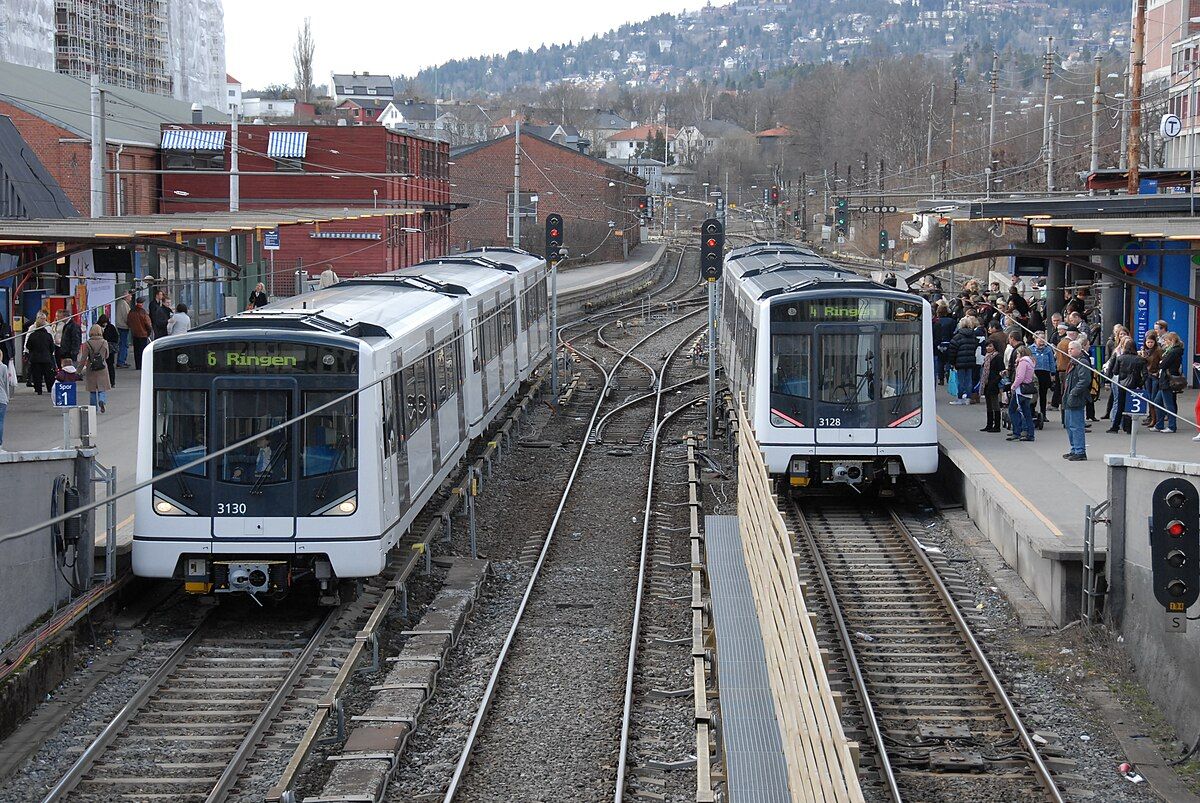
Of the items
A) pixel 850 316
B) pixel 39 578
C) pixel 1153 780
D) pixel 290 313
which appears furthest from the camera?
pixel 850 316

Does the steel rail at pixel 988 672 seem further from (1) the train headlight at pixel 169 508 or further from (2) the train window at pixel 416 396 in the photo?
(1) the train headlight at pixel 169 508

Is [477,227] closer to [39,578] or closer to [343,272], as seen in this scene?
[343,272]

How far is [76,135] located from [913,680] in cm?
3547

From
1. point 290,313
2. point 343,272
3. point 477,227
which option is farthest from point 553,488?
point 477,227

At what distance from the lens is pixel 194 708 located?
1093 centimetres

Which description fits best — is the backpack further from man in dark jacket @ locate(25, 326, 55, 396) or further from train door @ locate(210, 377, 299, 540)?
train door @ locate(210, 377, 299, 540)

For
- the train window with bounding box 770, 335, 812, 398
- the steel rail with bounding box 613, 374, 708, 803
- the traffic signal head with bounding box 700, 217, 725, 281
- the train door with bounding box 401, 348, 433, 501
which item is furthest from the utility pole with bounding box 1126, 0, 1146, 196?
the train door with bounding box 401, 348, 433, 501

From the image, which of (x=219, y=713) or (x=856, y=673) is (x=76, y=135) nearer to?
(x=219, y=713)

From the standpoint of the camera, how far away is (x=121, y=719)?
10391mm

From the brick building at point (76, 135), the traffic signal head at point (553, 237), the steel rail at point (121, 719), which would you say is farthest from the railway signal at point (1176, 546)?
the brick building at point (76, 135)

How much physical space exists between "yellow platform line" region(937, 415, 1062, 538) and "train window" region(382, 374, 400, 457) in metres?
6.32

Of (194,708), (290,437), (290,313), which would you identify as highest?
(290,313)

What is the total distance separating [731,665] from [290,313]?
551cm

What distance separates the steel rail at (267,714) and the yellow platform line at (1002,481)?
6.89 metres
